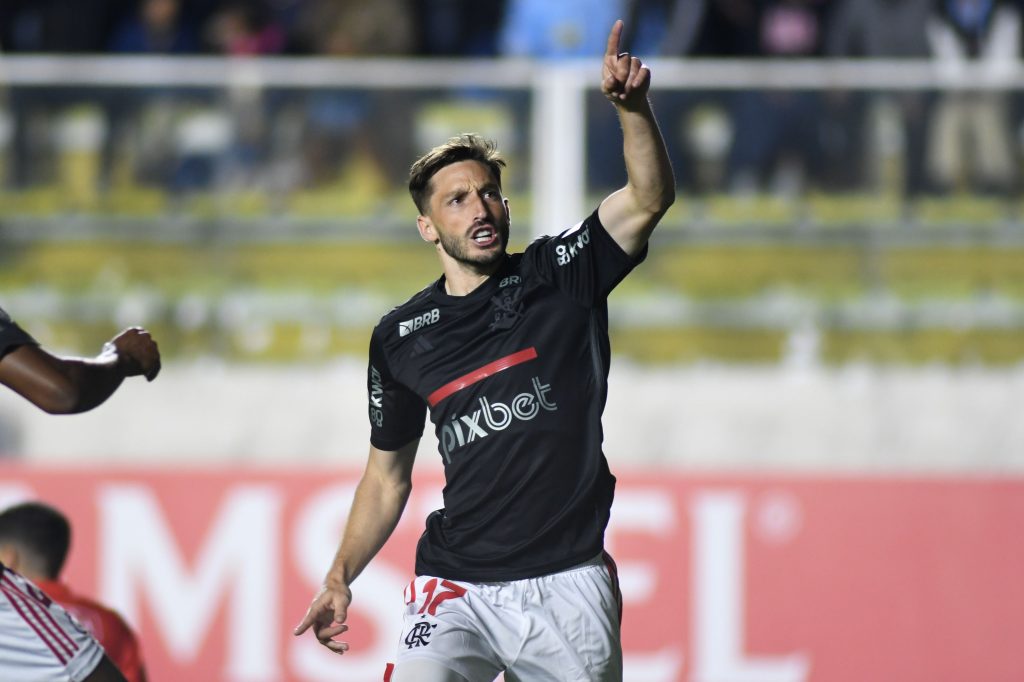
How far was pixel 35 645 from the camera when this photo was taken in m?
4.12

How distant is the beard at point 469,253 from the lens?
4.40 meters

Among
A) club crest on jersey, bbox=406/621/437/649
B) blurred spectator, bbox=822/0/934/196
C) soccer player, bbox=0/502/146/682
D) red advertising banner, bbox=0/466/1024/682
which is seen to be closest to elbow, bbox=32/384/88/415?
club crest on jersey, bbox=406/621/437/649

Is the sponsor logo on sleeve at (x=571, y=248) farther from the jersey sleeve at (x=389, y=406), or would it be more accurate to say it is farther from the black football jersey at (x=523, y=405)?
the jersey sleeve at (x=389, y=406)

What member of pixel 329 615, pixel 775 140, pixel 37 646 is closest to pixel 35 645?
pixel 37 646

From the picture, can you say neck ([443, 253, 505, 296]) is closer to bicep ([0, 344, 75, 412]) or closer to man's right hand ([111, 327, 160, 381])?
man's right hand ([111, 327, 160, 381])

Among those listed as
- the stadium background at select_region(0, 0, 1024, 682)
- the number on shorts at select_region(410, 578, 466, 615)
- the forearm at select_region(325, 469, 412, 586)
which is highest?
the stadium background at select_region(0, 0, 1024, 682)

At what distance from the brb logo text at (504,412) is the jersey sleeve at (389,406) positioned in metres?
0.31

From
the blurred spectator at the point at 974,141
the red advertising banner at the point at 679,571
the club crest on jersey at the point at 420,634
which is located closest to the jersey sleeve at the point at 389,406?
the club crest on jersey at the point at 420,634

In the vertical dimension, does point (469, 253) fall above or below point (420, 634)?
above

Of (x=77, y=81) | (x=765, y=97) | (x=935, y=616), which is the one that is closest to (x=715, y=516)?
(x=935, y=616)

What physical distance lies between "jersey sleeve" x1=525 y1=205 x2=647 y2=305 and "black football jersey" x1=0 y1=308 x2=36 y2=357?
1440mm

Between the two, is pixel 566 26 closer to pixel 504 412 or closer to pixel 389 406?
pixel 389 406

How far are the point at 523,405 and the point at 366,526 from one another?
663mm

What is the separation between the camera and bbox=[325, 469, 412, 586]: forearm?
452 centimetres
